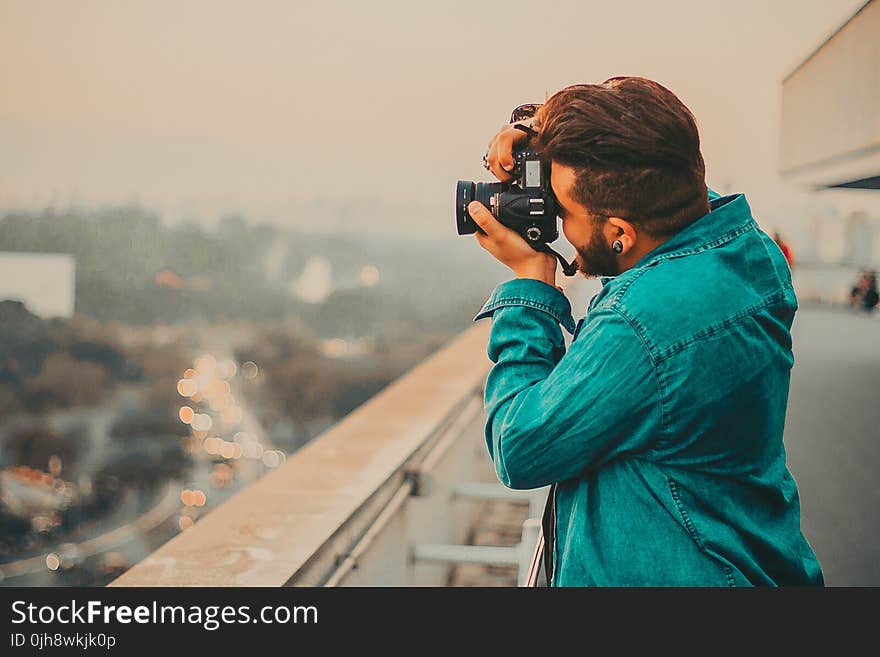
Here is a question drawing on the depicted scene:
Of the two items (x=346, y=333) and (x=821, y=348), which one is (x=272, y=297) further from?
(x=821, y=348)

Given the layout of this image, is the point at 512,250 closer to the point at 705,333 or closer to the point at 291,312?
the point at 705,333

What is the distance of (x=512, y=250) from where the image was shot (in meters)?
0.81

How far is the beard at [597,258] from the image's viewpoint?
75 cm

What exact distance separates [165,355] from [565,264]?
70.3 feet

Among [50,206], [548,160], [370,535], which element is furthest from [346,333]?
[548,160]

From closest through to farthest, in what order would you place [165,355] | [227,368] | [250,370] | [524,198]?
[524,198] < [227,368] < [250,370] < [165,355]

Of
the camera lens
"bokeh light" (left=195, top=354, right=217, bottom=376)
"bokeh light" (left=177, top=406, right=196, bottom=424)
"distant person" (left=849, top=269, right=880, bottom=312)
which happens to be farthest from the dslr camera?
"bokeh light" (left=177, top=406, right=196, bottom=424)

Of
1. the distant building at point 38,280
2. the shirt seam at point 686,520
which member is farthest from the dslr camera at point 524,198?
the distant building at point 38,280

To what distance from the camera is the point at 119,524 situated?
16.8 metres

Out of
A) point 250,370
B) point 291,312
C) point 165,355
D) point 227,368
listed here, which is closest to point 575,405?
point 291,312

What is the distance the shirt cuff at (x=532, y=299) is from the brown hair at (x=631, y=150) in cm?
8

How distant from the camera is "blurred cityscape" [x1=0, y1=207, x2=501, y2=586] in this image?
5.20 metres

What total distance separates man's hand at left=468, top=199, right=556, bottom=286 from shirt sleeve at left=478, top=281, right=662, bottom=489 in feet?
0.32

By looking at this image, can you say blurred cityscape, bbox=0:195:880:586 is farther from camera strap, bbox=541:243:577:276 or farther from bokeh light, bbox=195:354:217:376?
camera strap, bbox=541:243:577:276
